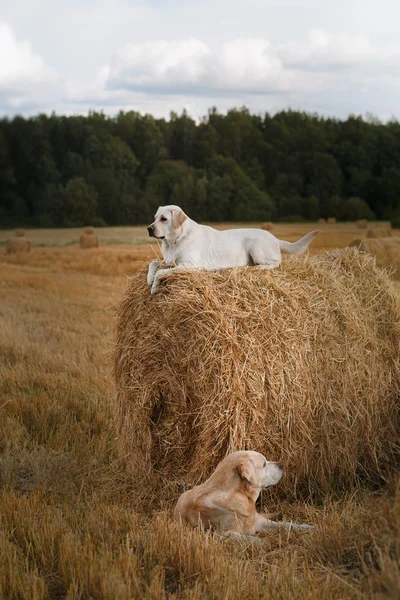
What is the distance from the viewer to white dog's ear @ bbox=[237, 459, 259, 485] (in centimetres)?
440

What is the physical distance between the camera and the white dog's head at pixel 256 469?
4.41 metres

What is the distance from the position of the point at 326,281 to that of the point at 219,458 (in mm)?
1735

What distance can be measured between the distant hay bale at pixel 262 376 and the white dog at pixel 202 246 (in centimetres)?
19

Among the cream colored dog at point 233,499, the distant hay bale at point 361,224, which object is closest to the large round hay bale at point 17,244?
the distant hay bale at point 361,224

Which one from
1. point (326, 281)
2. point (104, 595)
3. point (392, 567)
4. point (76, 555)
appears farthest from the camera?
point (326, 281)

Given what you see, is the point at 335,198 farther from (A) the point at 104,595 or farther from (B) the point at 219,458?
(A) the point at 104,595

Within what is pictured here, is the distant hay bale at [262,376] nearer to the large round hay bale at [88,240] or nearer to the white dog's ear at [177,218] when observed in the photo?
the white dog's ear at [177,218]

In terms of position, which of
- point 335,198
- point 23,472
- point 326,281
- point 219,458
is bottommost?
point 23,472

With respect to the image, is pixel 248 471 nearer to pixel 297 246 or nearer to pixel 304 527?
pixel 304 527

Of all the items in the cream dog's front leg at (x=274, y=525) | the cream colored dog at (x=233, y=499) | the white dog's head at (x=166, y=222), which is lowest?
the cream dog's front leg at (x=274, y=525)

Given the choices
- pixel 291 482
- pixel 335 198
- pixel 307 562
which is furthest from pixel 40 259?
pixel 307 562

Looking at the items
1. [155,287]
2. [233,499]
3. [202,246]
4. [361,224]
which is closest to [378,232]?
[361,224]

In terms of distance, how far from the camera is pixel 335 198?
50.2 feet

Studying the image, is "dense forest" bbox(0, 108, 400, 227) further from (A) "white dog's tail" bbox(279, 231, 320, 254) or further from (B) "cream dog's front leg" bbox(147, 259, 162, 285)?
(B) "cream dog's front leg" bbox(147, 259, 162, 285)
